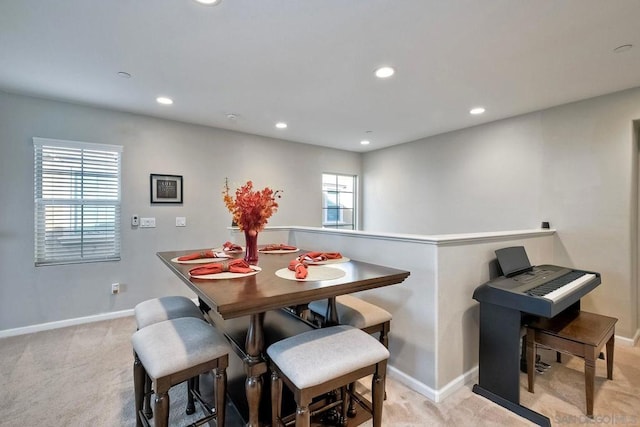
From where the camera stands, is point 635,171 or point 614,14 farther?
point 635,171

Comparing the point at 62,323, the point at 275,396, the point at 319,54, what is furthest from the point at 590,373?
the point at 62,323

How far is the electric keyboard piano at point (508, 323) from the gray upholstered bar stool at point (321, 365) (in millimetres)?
1006

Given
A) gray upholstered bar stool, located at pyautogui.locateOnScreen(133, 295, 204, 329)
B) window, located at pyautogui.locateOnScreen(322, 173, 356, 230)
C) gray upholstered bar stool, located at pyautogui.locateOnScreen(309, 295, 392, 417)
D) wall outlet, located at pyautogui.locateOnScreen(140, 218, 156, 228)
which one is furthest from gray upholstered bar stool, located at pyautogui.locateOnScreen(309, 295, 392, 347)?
window, located at pyautogui.locateOnScreen(322, 173, 356, 230)

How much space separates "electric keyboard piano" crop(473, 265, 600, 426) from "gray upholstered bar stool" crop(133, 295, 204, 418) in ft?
6.30

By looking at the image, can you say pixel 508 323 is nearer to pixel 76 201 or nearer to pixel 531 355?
pixel 531 355

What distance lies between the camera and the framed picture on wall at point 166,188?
3.70m

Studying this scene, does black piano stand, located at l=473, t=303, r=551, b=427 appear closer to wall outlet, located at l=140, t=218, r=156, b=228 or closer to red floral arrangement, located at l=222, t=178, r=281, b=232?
red floral arrangement, located at l=222, t=178, r=281, b=232

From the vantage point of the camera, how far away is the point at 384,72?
247cm

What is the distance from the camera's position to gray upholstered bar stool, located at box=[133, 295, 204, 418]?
179 centimetres

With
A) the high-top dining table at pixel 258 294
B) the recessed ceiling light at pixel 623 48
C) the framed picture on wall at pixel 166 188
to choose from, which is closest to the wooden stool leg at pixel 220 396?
the high-top dining table at pixel 258 294

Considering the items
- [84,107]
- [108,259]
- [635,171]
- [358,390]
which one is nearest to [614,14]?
[635,171]

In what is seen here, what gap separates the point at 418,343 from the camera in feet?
6.82

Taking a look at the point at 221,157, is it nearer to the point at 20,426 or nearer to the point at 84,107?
the point at 84,107

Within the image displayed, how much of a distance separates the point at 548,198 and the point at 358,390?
9.68ft
